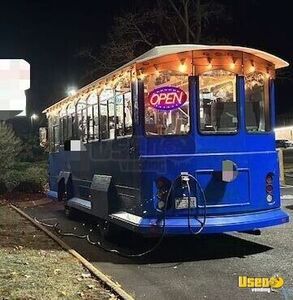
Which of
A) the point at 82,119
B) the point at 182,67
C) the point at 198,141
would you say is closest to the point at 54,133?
the point at 82,119

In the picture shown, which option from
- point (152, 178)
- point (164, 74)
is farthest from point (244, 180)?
point (164, 74)

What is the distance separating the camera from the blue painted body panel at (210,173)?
8102 mm

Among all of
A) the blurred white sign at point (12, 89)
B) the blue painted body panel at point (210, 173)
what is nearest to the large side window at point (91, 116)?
the blue painted body panel at point (210, 173)

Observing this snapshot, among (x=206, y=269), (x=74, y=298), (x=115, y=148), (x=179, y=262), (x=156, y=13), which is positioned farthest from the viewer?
(x=156, y=13)

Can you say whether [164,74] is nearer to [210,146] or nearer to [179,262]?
[210,146]

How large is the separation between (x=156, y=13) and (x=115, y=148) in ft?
62.5

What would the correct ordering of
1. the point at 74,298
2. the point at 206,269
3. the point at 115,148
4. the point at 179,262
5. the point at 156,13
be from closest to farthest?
the point at 74,298, the point at 206,269, the point at 179,262, the point at 115,148, the point at 156,13

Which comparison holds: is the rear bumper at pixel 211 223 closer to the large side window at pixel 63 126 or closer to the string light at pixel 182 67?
the string light at pixel 182 67

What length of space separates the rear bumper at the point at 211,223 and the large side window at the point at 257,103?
1425mm

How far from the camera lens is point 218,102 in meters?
8.51

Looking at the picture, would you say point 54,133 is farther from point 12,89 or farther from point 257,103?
point 12,89

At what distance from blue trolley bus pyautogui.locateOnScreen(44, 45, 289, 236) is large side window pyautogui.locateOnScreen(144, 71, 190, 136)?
15 millimetres

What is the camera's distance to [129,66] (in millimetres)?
8609

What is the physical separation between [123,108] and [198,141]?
1509 millimetres
